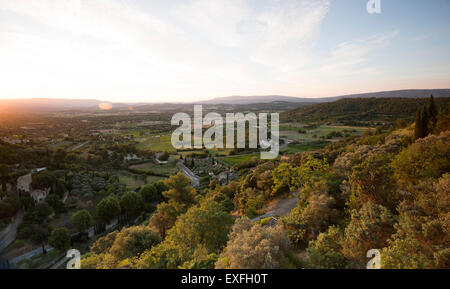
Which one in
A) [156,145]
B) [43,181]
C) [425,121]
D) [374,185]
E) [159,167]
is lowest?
[159,167]

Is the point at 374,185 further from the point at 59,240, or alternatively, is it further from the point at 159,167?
the point at 159,167

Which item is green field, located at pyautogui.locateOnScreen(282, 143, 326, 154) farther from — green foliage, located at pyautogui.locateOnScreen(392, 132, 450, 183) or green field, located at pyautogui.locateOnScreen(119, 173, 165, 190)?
green foliage, located at pyautogui.locateOnScreen(392, 132, 450, 183)

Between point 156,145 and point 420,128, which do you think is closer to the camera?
point 420,128

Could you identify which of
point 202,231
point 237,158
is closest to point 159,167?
point 237,158

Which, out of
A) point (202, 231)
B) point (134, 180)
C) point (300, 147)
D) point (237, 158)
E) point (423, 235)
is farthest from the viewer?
point (300, 147)

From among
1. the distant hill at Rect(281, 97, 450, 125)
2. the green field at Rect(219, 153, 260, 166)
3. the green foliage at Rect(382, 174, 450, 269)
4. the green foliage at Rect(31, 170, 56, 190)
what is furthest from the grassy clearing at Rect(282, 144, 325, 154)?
the green foliage at Rect(31, 170, 56, 190)

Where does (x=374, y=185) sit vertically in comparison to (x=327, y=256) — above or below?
above

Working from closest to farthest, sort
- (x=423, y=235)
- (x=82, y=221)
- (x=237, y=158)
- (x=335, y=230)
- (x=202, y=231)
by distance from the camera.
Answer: (x=423, y=235)
(x=335, y=230)
(x=202, y=231)
(x=82, y=221)
(x=237, y=158)

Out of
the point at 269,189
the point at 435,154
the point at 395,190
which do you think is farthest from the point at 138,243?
the point at 435,154

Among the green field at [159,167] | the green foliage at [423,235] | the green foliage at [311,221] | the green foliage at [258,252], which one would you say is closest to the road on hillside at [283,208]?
the green foliage at [311,221]
